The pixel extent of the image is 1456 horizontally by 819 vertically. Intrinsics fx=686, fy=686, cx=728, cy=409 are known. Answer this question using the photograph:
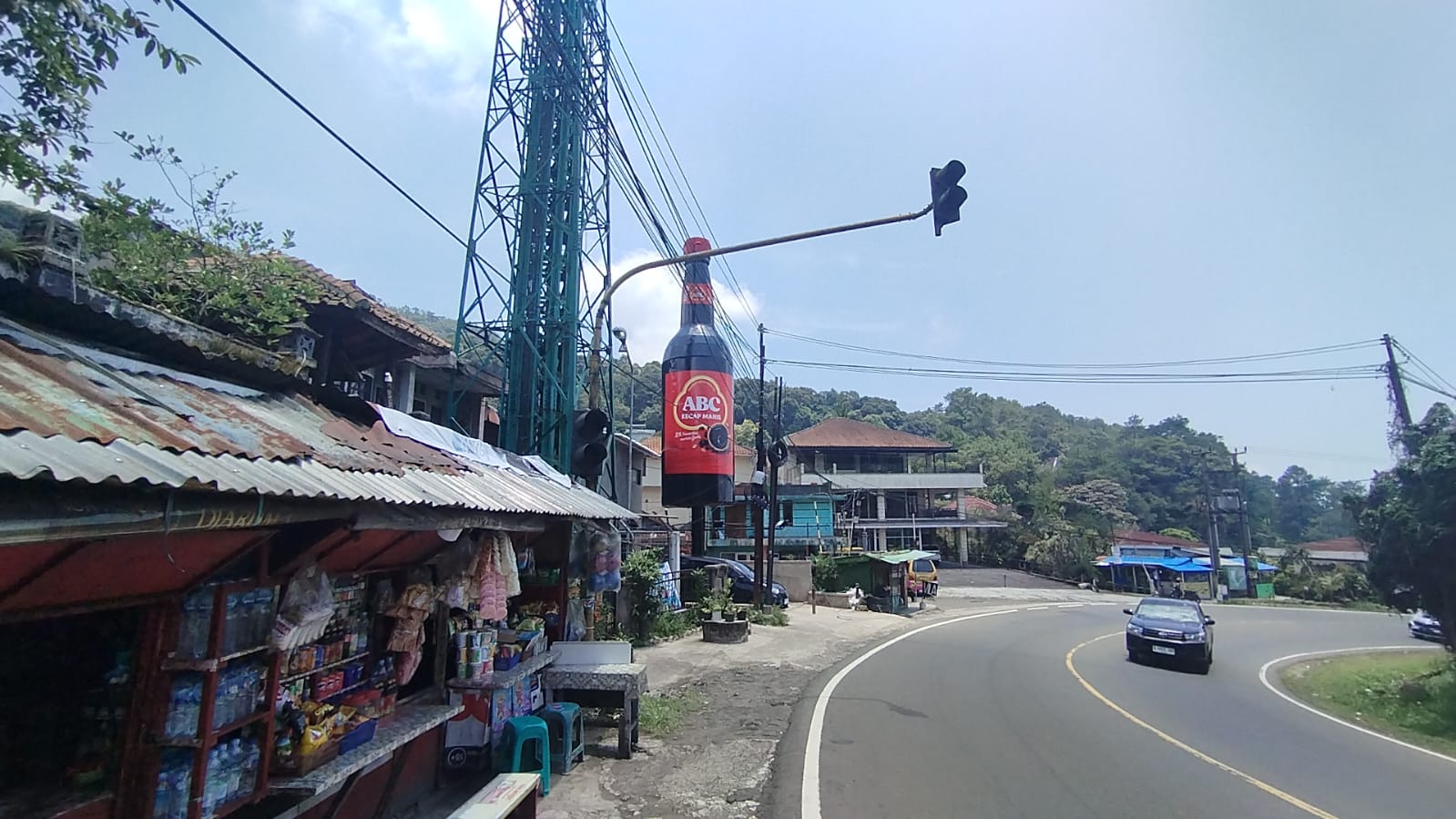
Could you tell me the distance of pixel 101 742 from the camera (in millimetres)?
3455

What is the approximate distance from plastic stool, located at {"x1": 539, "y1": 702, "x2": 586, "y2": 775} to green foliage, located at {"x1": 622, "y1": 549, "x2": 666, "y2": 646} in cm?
760

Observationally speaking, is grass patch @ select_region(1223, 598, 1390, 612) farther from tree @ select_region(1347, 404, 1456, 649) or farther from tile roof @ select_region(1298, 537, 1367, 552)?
tree @ select_region(1347, 404, 1456, 649)

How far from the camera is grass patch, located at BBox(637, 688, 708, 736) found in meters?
8.57

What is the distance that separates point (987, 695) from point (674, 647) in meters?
6.59

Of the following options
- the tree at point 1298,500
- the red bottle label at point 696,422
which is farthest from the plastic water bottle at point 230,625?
the tree at point 1298,500

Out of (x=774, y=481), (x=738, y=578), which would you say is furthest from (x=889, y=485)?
(x=774, y=481)

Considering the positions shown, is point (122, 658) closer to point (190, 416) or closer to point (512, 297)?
point (190, 416)

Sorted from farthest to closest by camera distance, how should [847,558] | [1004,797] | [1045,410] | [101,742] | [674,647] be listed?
[1045,410] → [847,558] → [674,647] → [1004,797] → [101,742]

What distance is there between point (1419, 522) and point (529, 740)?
55.1 ft

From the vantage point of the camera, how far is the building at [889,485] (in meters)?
47.4

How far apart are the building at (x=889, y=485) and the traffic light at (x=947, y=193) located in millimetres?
38407

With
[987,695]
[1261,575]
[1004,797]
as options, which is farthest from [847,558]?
[1261,575]

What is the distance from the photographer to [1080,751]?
826 cm

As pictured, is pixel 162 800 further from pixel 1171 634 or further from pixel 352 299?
pixel 1171 634
